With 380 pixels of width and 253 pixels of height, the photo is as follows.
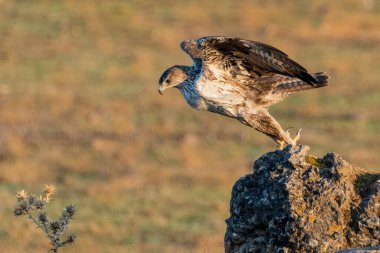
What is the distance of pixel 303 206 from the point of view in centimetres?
666

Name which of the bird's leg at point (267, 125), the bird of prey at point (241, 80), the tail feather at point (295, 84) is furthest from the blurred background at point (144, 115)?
the tail feather at point (295, 84)

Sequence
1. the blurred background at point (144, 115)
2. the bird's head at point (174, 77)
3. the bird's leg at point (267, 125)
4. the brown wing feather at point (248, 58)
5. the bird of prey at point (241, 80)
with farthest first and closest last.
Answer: the blurred background at point (144, 115)
the bird's head at point (174, 77)
the bird's leg at point (267, 125)
the bird of prey at point (241, 80)
the brown wing feather at point (248, 58)

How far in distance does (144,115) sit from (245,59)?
51.0ft

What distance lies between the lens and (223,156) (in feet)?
71.1

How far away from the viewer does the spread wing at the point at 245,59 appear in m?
9.05

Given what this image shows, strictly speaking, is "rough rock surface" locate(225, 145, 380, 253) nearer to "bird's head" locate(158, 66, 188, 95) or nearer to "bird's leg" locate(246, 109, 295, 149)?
"bird's leg" locate(246, 109, 295, 149)

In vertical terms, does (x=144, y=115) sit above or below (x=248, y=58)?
above

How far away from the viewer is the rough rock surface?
660 centimetres

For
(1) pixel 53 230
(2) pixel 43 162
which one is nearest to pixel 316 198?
(1) pixel 53 230

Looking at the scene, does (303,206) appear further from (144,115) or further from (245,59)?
(144,115)

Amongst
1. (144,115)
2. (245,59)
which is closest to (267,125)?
(245,59)

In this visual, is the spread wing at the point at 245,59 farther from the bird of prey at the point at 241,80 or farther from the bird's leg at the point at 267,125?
the bird's leg at the point at 267,125

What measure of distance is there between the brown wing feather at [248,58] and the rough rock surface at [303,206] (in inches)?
78.6

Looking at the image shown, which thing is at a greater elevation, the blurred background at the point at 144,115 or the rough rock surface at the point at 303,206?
the blurred background at the point at 144,115
